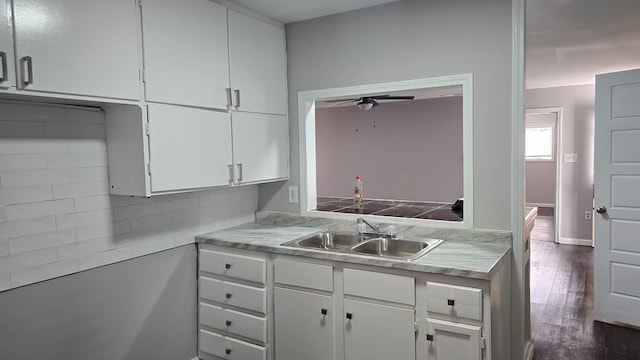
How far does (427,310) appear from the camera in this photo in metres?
2.09

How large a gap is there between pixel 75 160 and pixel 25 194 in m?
0.28

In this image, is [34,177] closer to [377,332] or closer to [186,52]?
[186,52]

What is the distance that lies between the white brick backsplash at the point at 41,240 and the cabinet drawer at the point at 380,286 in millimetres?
1409

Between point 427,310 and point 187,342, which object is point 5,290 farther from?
point 427,310

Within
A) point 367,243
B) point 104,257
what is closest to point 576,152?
point 367,243

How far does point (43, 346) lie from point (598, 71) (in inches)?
243

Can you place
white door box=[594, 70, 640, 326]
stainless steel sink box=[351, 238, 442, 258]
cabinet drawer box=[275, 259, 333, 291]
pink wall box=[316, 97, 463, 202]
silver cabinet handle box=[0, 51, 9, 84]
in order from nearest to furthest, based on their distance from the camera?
silver cabinet handle box=[0, 51, 9, 84] < cabinet drawer box=[275, 259, 333, 291] < stainless steel sink box=[351, 238, 442, 258] < white door box=[594, 70, 640, 326] < pink wall box=[316, 97, 463, 202]

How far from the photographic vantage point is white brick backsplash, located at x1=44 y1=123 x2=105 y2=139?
2.10m

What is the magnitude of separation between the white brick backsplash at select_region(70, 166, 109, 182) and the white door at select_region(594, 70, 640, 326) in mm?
3573

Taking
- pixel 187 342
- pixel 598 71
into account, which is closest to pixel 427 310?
pixel 187 342

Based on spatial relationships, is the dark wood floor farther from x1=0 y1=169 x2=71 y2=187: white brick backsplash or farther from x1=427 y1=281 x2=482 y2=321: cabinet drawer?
x1=0 y1=169 x2=71 y2=187: white brick backsplash

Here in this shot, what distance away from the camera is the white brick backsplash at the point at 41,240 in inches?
77.6

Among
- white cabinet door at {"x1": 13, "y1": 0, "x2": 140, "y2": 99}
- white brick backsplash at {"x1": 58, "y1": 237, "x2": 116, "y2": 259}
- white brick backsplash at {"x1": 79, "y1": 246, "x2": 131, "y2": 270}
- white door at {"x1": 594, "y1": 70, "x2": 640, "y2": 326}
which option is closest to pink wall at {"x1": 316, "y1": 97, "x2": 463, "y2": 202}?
white door at {"x1": 594, "y1": 70, "x2": 640, "y2": 326}

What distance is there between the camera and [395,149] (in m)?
7.12
